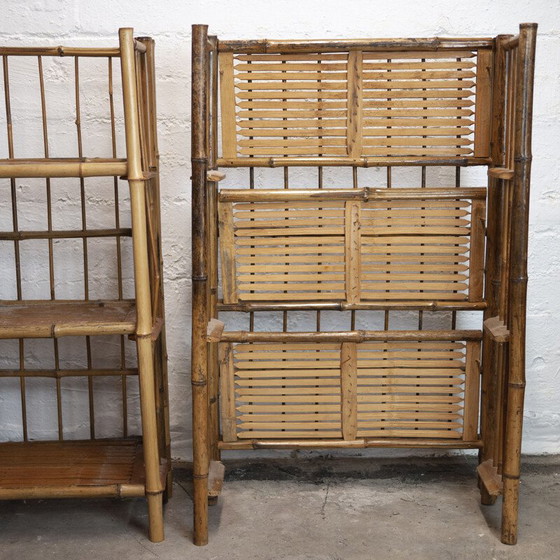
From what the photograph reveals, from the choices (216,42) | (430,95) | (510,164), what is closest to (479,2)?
(430,95)

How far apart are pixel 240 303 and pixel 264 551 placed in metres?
0.76

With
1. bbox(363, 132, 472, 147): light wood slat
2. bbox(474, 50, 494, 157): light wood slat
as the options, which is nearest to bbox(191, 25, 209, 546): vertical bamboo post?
bbox(363, 132, 472, 147): light wood slat

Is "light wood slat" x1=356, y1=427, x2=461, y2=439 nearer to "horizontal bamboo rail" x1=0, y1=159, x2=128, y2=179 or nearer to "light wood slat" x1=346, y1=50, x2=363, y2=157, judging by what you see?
"light wood slat" x1=346, y1=50, x2=363, y2=157

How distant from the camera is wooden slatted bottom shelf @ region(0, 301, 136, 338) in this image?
2281 mm

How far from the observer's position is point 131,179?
2.21 m

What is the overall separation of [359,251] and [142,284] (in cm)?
72

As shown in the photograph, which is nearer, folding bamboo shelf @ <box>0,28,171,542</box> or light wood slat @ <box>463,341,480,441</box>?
folding bamboo shelf @ <box>0,28,171,542</box>

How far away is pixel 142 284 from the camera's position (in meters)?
2.28

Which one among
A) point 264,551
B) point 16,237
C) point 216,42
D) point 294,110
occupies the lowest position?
point 264,551

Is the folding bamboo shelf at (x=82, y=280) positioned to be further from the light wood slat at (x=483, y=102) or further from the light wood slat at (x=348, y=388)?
the light wood slat at (x=483, y=102)

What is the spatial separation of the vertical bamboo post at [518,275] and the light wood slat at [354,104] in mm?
503

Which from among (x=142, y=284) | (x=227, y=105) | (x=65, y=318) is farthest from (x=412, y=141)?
(x=65, y=318)

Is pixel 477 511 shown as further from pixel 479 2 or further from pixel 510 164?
pixel 479 2

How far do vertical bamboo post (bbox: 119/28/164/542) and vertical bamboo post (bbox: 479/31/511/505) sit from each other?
1050 mm
